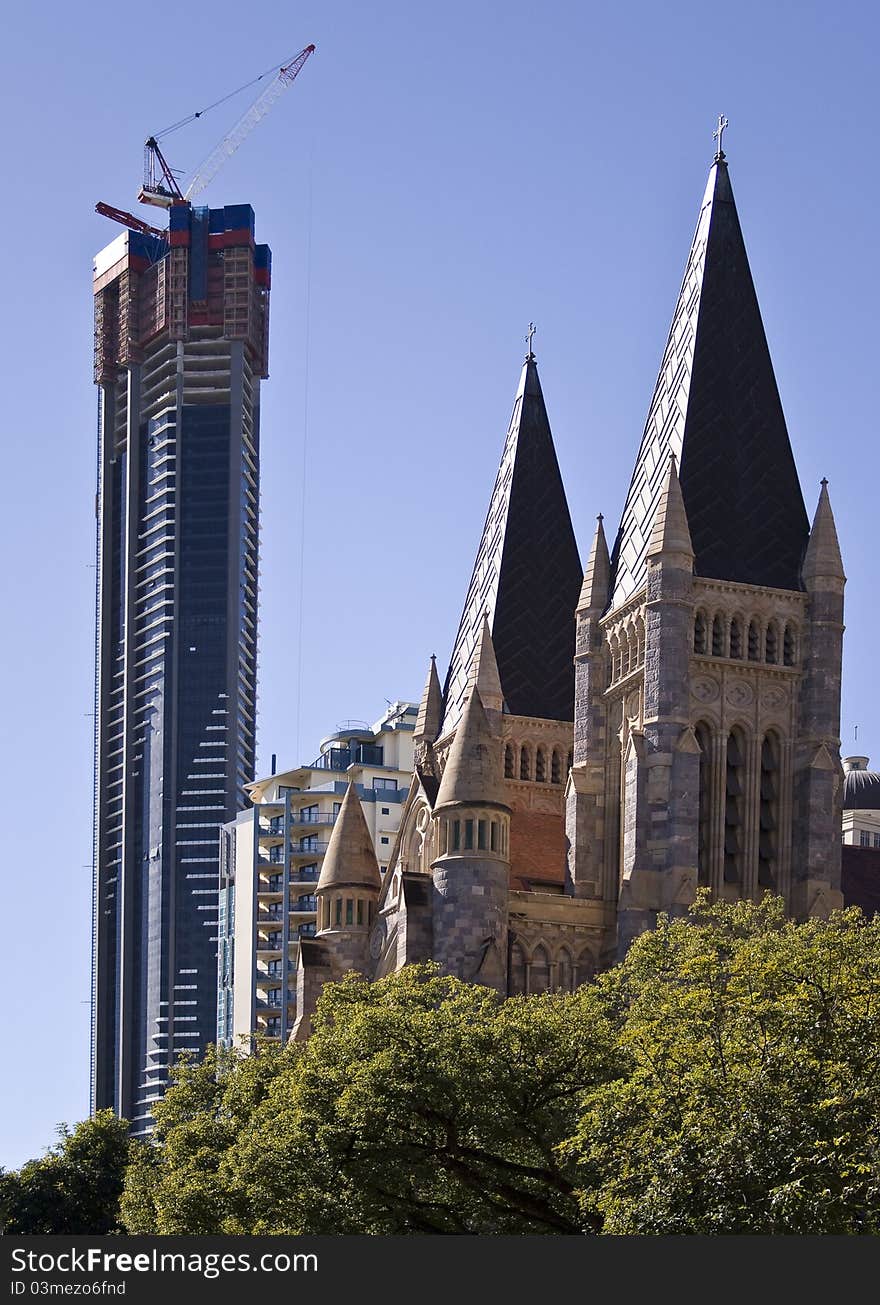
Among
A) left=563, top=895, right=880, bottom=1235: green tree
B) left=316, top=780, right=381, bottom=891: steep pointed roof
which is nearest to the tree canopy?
left=563, top=895, right=880, bottom=1235: green tree

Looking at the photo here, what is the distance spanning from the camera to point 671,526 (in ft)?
305

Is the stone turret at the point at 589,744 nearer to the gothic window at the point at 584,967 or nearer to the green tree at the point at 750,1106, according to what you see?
the gothic window at the point at 584,967

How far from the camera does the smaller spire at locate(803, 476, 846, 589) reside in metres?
94.8

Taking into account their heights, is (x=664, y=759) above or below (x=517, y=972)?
above

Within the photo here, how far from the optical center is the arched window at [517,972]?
91312 mm

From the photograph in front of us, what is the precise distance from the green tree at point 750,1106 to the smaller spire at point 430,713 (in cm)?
4698

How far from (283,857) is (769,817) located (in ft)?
253

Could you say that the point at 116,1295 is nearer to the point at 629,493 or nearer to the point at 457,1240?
the point at 457,1240

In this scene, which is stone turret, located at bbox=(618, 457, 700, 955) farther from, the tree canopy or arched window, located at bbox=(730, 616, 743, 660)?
the tree canopy

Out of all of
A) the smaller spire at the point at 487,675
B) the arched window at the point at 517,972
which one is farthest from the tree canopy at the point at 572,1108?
the smaller spire at the point at 487,675

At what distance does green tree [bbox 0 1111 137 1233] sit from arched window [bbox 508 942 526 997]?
48.4 ft

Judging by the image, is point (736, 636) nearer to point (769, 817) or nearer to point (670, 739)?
point (670, 739)

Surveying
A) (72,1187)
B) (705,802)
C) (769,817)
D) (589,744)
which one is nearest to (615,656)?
(589,744)

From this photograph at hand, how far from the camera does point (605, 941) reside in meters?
93.6
